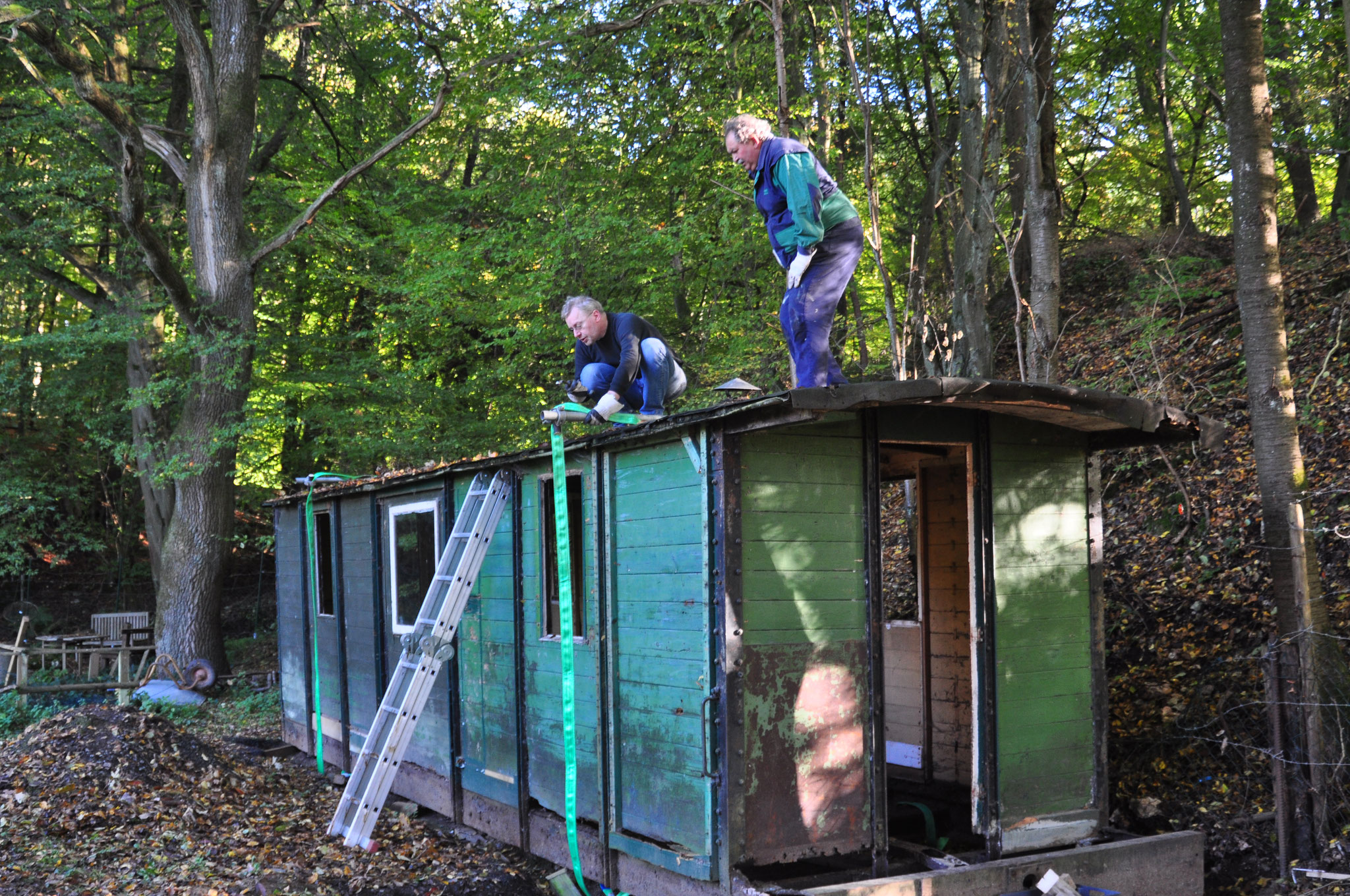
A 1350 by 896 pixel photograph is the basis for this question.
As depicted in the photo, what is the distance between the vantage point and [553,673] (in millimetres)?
6820

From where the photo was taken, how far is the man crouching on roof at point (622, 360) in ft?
22.7

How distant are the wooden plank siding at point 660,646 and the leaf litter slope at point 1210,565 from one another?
9.90 feet

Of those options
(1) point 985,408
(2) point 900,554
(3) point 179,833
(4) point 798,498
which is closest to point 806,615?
(4) point 798,498

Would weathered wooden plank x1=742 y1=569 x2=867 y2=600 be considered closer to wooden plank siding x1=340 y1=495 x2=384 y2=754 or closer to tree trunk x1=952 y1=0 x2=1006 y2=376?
tree trunk x1=952 y1=0 x2=1006 y2=376

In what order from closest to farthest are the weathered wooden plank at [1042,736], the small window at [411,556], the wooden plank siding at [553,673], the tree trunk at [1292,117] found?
the weathered wooden plank at [1042,736] < the wooden plank siding at [553,673] < the small window at [411,556] < the tree trunk at [1292,117]

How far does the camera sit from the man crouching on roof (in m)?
6.92

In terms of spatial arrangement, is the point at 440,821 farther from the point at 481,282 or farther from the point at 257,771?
the point at 481,282

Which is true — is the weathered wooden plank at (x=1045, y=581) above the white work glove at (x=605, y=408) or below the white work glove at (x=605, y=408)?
below

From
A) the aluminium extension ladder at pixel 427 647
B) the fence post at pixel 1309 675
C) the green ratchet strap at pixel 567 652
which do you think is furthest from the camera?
the aluminium extension ladder at pixel 427 647

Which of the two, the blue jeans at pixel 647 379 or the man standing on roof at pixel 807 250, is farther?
the blue jeans at pixel 647 379

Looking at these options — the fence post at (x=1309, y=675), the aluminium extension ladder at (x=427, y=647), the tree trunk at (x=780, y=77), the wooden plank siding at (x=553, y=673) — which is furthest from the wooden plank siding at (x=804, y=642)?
the tree trunk at (x=780, y=77)

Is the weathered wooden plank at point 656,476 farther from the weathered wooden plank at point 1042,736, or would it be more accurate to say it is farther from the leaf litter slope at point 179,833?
the leaf litter slope at point 179,833

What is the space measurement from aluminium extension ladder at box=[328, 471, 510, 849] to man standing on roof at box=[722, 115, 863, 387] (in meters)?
2.70

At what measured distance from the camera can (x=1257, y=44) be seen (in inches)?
258
